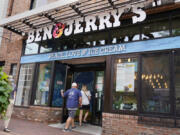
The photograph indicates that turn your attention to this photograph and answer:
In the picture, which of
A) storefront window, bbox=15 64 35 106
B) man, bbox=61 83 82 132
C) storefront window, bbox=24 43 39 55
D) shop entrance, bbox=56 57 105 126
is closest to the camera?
man, bbox=61 83 82 132

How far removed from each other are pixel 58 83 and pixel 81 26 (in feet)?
9.03

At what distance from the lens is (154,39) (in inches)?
220

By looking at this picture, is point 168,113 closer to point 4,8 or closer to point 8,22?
point 8,22

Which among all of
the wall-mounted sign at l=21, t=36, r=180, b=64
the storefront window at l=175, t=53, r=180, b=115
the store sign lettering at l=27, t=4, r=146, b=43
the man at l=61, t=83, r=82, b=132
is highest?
the store sign lettering at l=27, t=4, r=146, b=43

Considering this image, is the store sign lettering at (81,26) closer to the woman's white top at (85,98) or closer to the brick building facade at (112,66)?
the brick building facade at (112,66)

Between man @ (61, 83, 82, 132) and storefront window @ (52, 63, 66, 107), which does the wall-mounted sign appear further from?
man @ (61, 83, 82, 132)

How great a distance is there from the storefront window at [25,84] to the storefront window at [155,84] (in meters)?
5.37

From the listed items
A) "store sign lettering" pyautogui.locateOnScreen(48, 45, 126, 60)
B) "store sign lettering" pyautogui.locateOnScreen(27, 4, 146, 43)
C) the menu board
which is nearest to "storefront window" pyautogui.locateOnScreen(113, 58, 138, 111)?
the menu board

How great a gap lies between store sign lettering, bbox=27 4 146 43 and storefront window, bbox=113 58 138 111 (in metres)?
1.34

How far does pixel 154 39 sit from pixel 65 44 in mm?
3866

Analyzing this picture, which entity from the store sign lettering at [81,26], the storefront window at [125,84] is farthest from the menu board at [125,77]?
the store sign lettering at [81,26]

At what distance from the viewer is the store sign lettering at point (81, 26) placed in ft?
19.0

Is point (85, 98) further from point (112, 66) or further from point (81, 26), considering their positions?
point (81, 26)

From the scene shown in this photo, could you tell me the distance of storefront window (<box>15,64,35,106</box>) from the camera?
28.0 feet
